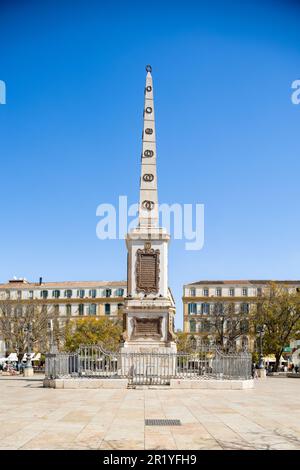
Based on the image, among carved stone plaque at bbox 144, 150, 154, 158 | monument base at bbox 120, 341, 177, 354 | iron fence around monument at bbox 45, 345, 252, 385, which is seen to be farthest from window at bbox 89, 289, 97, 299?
iron fence around monument at bbox 45, 345, 252, 385

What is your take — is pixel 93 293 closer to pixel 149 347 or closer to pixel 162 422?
pixel 149 347

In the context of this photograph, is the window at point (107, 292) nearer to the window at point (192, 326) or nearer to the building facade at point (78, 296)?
the building facade at point (78, 296)

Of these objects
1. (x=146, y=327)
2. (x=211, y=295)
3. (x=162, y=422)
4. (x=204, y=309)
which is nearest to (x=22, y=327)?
(x=146, y=327)

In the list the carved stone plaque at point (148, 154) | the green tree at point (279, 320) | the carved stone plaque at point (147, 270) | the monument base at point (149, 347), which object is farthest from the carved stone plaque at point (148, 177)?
the green tree at point (279, 320)

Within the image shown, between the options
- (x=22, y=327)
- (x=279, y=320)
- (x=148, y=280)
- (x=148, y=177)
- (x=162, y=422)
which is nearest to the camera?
(x=162, y=422)

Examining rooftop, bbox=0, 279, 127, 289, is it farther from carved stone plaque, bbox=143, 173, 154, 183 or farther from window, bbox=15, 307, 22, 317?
carved stone plaque, bbox=143, 173, 154, 183

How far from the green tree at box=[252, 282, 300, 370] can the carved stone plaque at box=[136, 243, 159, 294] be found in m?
26.7

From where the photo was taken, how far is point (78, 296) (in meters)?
102

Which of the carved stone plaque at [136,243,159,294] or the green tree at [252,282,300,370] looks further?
the green tree at [252,282,300,370]

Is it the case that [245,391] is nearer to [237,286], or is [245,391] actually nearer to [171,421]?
[171,421]

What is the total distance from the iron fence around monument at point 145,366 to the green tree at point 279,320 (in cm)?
2771

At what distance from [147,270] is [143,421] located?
17.1 m

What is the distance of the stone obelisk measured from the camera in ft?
94.4

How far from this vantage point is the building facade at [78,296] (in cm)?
10075
